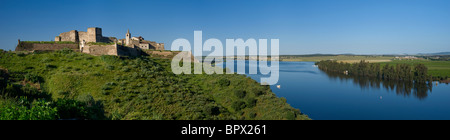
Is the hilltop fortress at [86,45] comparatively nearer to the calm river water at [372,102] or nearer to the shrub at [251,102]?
the shrub at [251,102]

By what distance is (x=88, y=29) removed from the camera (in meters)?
34.5

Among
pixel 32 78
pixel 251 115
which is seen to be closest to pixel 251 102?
pixel 251 115

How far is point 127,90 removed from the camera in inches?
823

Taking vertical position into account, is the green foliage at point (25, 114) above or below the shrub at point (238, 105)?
above

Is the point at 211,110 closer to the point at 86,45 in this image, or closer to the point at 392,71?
the point at 86,45

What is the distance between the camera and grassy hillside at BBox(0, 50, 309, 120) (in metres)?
18.3

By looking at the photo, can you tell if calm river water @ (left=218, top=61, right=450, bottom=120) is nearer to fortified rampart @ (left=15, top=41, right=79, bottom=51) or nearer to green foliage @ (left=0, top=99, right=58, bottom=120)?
green foliage @ (left=0, top=99, right=58, bottom=120)

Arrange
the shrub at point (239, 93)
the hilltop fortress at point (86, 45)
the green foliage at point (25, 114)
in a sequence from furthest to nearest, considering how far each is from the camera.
Result: 1. the hilltop fortress at point (86, 45)
2. the shrub at point (239, 93)
3. the green foliage at point (25, 114)

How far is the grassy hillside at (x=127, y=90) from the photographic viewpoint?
60.0 feet

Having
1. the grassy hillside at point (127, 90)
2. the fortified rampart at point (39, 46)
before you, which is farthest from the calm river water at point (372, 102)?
the fortified rampart at point (39, 46)

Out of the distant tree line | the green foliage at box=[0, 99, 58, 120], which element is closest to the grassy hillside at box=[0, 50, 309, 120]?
the green foliage at box=[0, 99, 58, 120]

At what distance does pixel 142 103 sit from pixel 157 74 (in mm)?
8851
